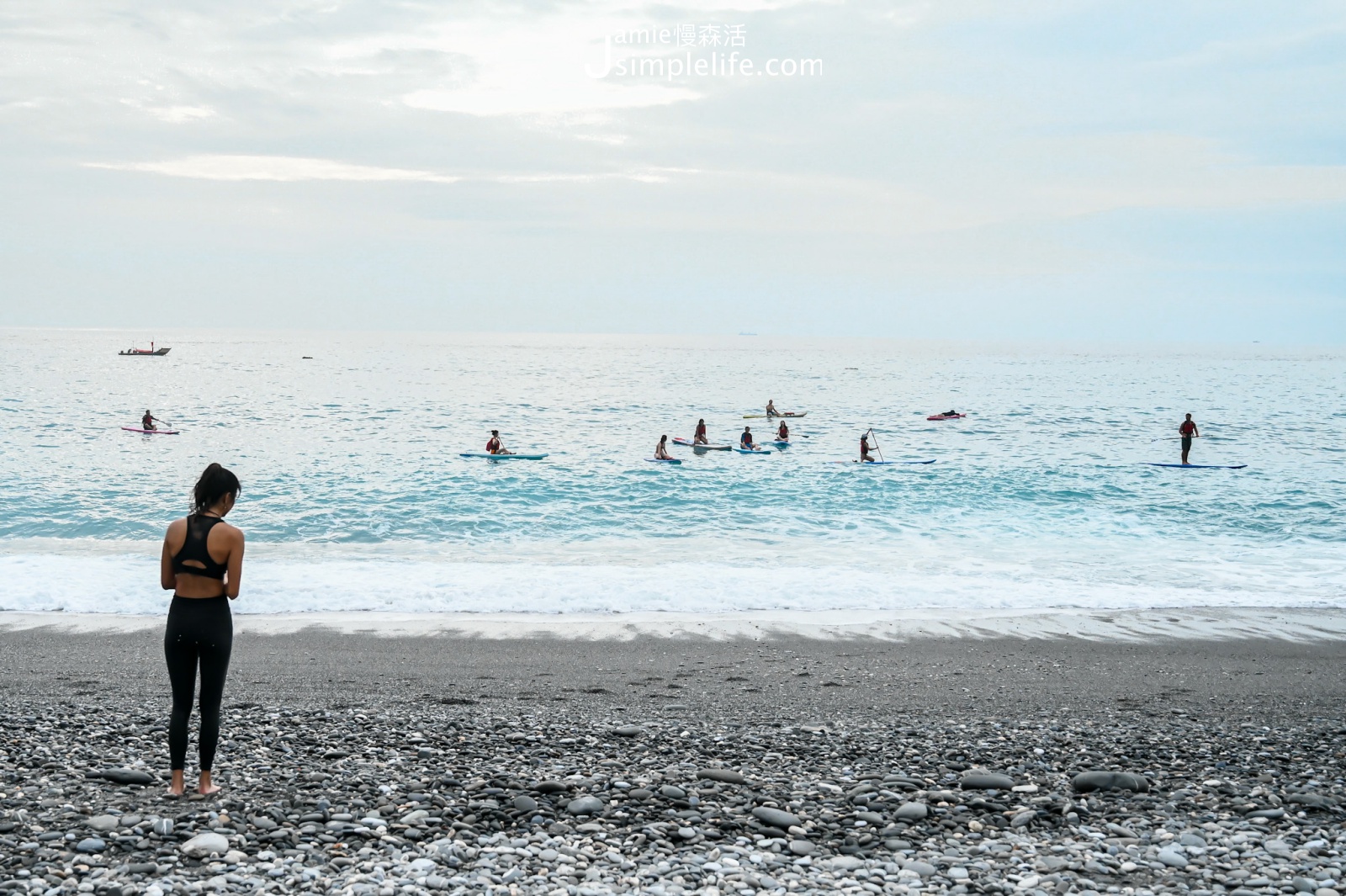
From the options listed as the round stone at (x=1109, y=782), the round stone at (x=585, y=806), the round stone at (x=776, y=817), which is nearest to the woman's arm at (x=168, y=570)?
the round stone at (x=585, y=806)

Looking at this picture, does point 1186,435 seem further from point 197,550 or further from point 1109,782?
point 197,550

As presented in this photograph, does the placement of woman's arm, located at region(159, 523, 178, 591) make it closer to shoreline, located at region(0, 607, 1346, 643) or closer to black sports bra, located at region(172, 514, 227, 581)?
black sports bra, located at region(172, 514, 227, 581)

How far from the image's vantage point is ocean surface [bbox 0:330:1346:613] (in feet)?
51.7

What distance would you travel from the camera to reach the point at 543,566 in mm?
18172

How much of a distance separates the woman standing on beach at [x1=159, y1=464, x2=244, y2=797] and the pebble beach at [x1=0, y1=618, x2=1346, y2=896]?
776 millimetres

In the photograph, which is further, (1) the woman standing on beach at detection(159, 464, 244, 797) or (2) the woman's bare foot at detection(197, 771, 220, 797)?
(2) the woman's bare foot at detection(197, 771, 220, 797)

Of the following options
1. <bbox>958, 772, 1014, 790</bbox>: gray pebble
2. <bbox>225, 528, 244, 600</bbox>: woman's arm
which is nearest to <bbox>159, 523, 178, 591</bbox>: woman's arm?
<bbox>225, 528, 244, 600</bbox>: woman's arm

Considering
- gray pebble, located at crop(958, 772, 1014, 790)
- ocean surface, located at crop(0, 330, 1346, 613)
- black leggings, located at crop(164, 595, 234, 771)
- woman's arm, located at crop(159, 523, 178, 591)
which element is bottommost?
ocean surface, located at crop(0, 330, 1346, 613)

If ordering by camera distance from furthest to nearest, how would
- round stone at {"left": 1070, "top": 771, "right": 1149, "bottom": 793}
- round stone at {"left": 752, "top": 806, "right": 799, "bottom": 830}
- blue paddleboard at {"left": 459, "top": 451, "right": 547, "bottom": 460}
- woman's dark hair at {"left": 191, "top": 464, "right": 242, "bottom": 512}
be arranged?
blue paddleboard at {"left": 459, "top": 451, "right": 547, "bottom": 460}
round stone at {"left": 1070, "top": 771, "right": 1149, "bottom": 793}
round stone at {"left": 752, "top": 806, "right": 799, "bottom": 830}
woman's dark hair at {"left": 191, "top": 464, "right": 242, "bottom": 512}

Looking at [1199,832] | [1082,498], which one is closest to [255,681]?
[1199,832]

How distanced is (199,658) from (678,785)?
3.03 m

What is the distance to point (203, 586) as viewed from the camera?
5590 mm

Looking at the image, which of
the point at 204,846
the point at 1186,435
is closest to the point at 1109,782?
the point at 204,846

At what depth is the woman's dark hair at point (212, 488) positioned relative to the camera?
18.1ft
